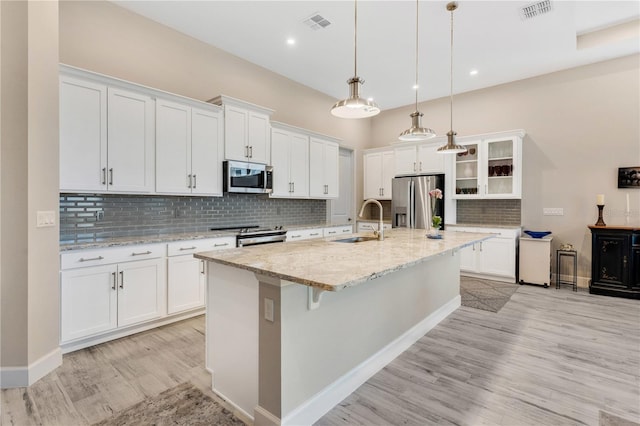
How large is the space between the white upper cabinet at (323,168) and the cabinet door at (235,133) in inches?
55.7

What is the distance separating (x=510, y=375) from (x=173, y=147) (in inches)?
152

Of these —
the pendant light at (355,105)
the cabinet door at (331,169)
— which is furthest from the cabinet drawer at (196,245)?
the cabinet door at (331,169)

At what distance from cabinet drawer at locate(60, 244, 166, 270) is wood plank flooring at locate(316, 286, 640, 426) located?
7.43ft

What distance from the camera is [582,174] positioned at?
480 cm

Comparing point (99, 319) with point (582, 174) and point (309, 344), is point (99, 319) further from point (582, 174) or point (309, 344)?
point (582, 174)

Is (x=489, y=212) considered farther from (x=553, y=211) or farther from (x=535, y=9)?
(x=535, y=9)

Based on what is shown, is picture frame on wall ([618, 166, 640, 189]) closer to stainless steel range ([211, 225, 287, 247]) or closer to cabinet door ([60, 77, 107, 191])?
stainless steel range ([211, 225, 287, 247])

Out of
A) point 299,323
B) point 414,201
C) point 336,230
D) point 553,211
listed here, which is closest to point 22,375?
point 299,323

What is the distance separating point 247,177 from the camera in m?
4.19

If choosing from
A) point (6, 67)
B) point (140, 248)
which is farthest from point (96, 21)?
point (140, 248)

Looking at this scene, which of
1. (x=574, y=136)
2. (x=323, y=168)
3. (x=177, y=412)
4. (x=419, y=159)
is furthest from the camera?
(x=419, y=159)

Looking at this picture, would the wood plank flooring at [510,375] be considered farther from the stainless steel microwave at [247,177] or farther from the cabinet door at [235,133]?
the cabinet door at [235,133]

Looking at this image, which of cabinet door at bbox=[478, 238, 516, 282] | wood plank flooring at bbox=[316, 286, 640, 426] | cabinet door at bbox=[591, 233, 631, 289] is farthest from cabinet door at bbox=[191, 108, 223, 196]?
cabinet door at bbox=[591, 233, 631, 289]

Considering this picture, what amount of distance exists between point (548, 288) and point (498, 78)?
357 centimetres
